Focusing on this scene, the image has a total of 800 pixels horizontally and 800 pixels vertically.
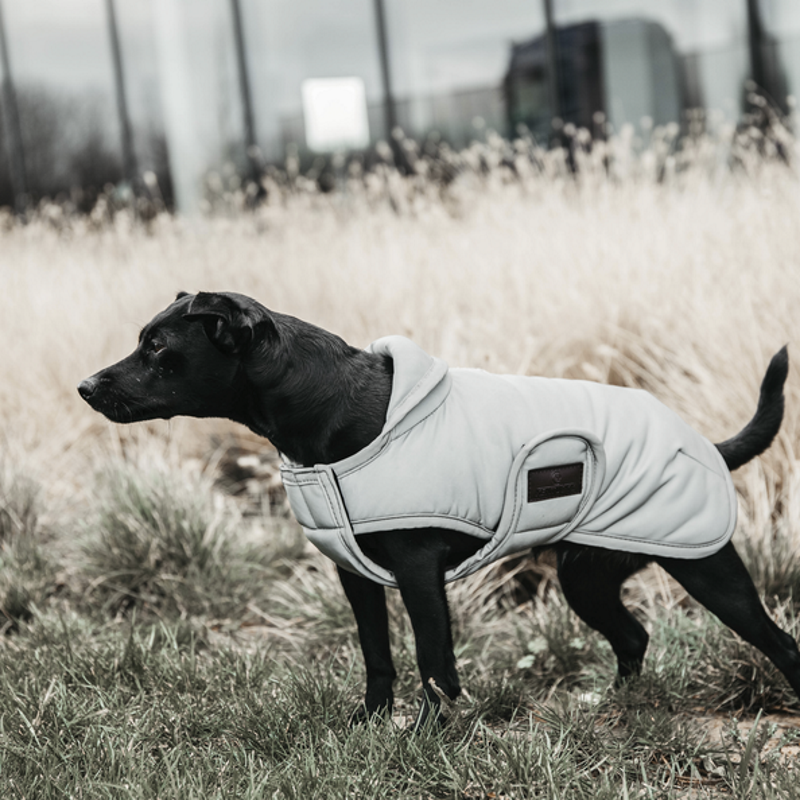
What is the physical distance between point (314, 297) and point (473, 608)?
2511 mm

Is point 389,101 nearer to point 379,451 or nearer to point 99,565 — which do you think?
point 99,565

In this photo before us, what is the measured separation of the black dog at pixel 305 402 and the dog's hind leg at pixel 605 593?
0.51 ft

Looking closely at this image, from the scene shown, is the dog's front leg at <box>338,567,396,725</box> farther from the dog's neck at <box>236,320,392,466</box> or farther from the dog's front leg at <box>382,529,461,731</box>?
the dog's neck at <box>236,320,392,466</box>

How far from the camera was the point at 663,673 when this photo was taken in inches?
99.2

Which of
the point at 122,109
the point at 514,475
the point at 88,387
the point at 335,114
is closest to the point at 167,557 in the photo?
the point at 88,387

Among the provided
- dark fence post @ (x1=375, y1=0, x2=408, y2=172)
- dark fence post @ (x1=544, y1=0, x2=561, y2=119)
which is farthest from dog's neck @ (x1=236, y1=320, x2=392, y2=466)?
dark fence post @ (x1=375, y1=0, x2=408, y2=172)

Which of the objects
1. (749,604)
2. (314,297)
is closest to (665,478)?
(749,604)

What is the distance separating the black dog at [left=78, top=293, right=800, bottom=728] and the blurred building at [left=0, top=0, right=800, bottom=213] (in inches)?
323

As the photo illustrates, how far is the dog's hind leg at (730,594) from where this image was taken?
2115mm

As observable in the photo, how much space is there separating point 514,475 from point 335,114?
9884 millimetres

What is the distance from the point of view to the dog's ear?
1.90 m

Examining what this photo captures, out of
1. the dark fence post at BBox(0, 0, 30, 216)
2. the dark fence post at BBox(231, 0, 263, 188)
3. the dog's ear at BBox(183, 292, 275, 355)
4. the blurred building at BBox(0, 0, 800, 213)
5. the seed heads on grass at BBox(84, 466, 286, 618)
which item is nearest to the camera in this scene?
the dog's ear at BBox(183, 292, 275, 355)

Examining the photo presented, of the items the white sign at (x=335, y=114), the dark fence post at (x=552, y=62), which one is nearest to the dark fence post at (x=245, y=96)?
the white sign at (x=335, y=114)

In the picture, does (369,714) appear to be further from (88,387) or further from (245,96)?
(245,96)
